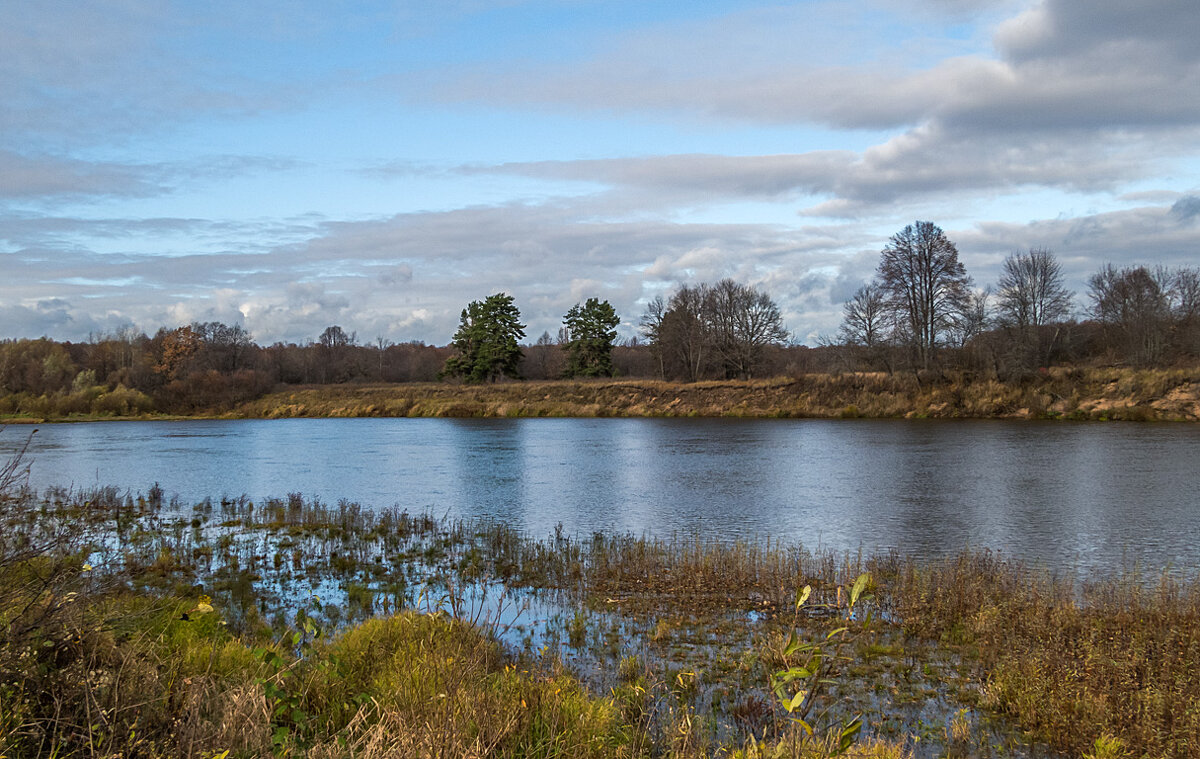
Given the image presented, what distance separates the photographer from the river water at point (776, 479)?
15055mm

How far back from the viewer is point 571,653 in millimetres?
8289

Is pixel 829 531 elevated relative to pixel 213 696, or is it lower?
lower

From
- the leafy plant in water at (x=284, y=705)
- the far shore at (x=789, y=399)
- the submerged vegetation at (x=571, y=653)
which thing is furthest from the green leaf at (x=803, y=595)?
the far shore at (x=789, y=399)

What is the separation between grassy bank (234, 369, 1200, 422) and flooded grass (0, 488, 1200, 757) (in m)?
40.5

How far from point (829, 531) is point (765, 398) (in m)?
44.4

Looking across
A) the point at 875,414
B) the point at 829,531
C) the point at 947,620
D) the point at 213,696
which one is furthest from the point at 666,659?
the point at 875,414

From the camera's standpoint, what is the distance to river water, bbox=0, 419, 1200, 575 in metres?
15.1

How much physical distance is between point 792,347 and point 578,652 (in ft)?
313

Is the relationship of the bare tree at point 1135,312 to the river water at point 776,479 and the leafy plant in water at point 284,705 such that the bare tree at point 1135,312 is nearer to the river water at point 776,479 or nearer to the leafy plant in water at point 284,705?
the river water at point 776,479

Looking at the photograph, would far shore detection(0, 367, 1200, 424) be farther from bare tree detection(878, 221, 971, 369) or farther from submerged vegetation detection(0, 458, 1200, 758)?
submerged vegetation detection(0, 458, 1200, 758)

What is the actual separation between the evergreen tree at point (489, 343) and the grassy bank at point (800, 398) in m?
4.39

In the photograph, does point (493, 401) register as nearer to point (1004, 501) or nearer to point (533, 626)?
point (1004, 501)

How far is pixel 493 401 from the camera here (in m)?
69.2

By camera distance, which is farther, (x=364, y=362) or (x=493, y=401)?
(x=364, y=362)
